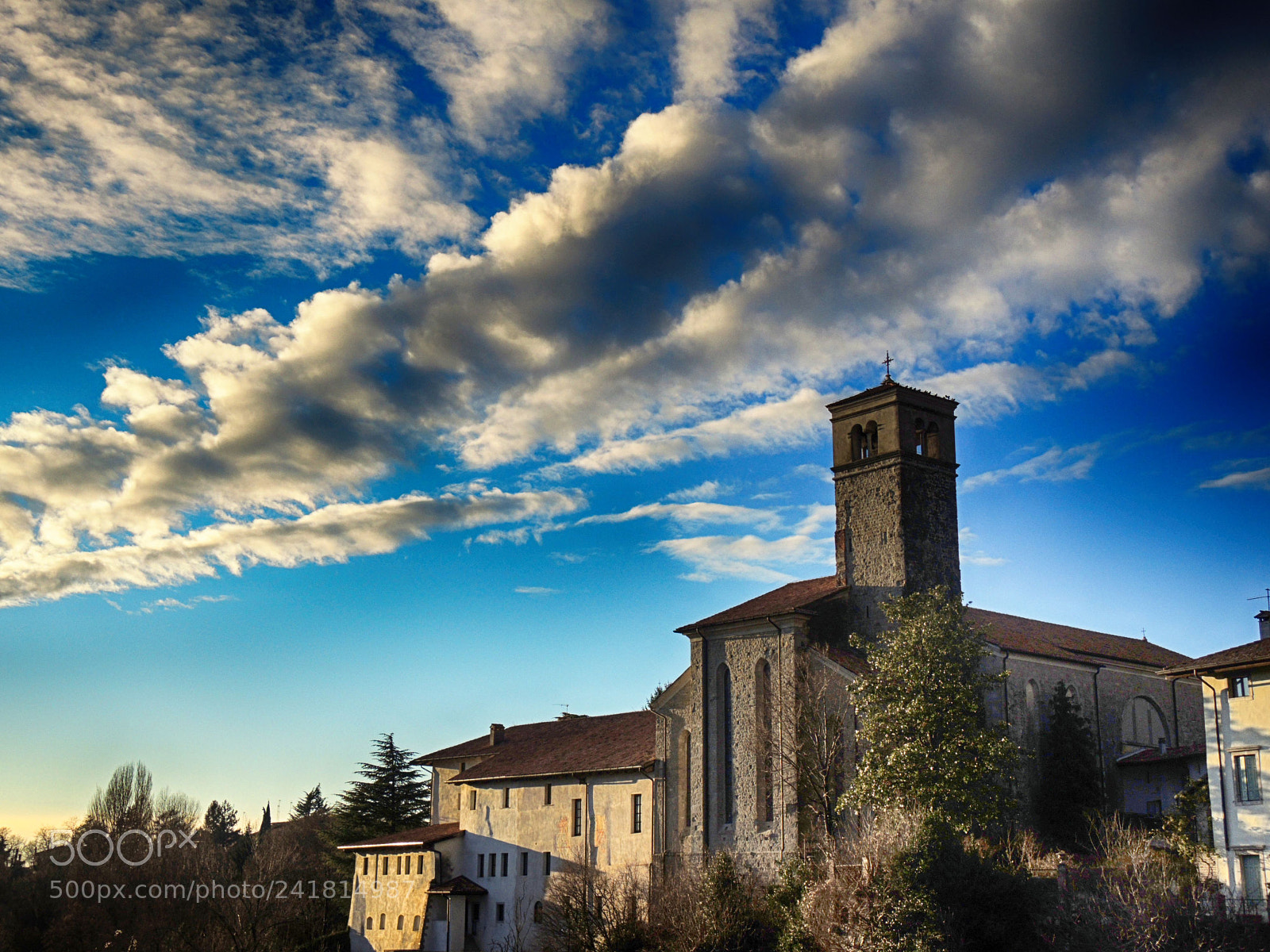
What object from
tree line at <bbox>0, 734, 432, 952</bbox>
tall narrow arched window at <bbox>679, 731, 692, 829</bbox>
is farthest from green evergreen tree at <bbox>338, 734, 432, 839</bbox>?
tall narrow arched window at <bbox>679, 731, 692, 829</bbox>

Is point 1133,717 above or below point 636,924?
above

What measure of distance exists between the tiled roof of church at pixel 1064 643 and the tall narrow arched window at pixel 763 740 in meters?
8.37

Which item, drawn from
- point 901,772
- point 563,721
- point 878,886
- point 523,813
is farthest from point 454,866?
point 878,886

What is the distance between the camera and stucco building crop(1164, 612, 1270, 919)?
106 ft

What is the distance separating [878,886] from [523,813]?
25.7m

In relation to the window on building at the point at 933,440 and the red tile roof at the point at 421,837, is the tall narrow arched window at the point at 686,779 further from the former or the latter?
the window on building at the point at 933,440

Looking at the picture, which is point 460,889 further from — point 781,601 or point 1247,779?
point 1247,779

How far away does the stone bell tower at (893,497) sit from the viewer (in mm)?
44719

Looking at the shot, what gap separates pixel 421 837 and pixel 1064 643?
30208mm

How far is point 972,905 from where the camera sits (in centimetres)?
2841

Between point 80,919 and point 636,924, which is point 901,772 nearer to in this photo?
point 636,924

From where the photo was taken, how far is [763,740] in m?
44.2

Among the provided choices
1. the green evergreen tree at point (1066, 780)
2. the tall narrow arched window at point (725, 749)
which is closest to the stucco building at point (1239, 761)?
the green evergreen tree at point (1066, 780)

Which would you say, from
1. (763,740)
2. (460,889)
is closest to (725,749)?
(763,740)
